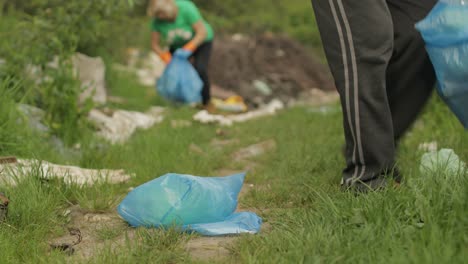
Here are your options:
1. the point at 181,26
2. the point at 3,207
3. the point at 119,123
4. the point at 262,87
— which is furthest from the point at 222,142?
the point at 262,87

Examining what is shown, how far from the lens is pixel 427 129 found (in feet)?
14.6

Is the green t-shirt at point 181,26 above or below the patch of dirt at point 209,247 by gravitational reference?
below

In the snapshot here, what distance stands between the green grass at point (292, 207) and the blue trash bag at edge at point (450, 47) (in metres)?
0.39

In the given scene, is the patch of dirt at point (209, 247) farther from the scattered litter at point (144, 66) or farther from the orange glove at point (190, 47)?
the scattered litter at point (144, 66)

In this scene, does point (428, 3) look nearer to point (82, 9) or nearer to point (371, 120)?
point (371, 120)

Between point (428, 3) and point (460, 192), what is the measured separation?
112 cm

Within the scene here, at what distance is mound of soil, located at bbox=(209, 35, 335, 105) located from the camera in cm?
888

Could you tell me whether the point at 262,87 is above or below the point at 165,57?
below

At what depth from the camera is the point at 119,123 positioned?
5.20 metres

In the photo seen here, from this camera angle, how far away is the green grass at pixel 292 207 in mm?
1928

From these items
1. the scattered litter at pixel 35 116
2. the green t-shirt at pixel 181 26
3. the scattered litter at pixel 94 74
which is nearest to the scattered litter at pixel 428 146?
the scattered litter at pixel 35 116

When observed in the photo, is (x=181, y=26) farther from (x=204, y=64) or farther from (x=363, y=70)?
(x=363, y=70)

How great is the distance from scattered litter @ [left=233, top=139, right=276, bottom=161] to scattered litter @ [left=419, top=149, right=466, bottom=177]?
1.42 metres

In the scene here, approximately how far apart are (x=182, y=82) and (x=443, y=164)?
14.6 feet
